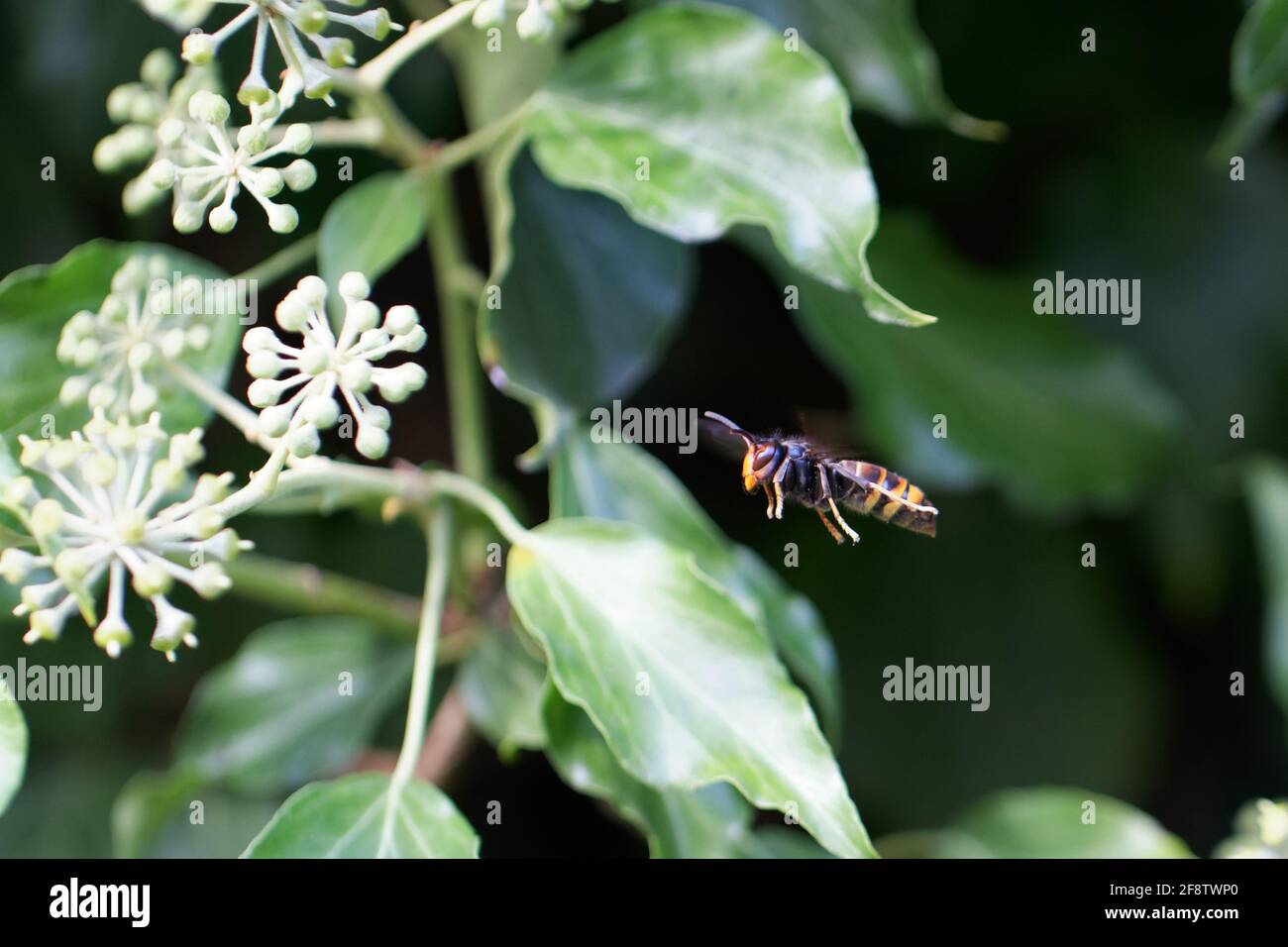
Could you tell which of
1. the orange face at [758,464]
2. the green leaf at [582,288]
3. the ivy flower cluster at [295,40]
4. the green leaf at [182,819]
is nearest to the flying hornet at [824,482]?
the orange face at [758,464]

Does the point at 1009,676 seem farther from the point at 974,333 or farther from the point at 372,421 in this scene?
the point at 372,421

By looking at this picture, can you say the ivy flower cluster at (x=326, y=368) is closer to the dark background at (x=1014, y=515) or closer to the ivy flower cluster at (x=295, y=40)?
the ivy flower cluster at (x=295, y=40)

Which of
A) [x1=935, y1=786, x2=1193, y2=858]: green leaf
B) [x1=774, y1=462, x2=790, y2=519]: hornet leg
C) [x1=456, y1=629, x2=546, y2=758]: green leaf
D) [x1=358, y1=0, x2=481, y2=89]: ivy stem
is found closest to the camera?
[x1=358, y1=0, x2=481, y2=89]: ivy stem

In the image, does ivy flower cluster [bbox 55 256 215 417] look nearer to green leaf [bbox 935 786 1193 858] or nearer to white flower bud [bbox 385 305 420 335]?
white flower bud [bbox 385 305 420 335]

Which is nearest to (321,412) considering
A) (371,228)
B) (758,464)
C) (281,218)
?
(281,218)

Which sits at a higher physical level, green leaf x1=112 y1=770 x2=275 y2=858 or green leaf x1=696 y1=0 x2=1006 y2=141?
green leaf x1=696 y1=0 x2=1006 y2=141

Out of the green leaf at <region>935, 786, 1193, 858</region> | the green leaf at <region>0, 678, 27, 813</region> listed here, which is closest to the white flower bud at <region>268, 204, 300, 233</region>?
the green leaf at <region>0, 678, 27, 813</region>

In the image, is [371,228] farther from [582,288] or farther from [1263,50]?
[1263,50]
